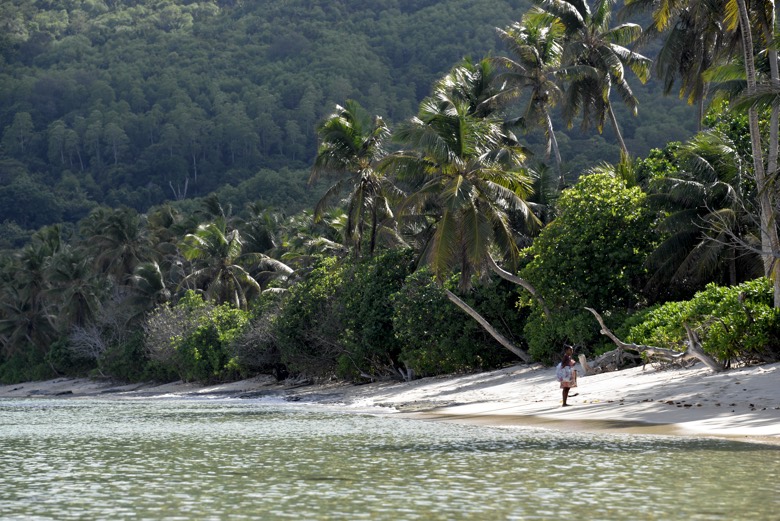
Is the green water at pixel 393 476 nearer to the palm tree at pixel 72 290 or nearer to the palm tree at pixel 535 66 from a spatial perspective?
the palm tree at pixel 535 66

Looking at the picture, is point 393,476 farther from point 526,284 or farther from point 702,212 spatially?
point 526,284

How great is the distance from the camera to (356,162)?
36.2 metres

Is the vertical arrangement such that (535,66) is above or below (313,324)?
above

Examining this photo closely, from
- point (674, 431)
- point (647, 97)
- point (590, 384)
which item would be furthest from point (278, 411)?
point (647, 97)

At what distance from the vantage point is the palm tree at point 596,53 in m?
35.3

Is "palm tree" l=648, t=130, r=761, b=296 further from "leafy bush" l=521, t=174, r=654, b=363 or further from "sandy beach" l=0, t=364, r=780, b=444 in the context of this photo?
"sandy beach" l=0, t=364, r=780, b=444

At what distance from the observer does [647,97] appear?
8275 centimetres

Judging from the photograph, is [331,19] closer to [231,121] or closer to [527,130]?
[231,121]

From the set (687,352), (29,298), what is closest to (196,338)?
(29,298)

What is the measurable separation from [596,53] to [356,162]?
985 cm

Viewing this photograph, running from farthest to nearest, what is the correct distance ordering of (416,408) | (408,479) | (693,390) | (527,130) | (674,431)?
(527,130) < (416,408) < (693,390) < (674,431) < (408,479)

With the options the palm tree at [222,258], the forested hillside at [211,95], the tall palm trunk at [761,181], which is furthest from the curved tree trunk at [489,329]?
the forested hillside at [211,95]

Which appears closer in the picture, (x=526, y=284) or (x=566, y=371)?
(x=566, y=371)

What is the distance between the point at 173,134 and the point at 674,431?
113 meters
